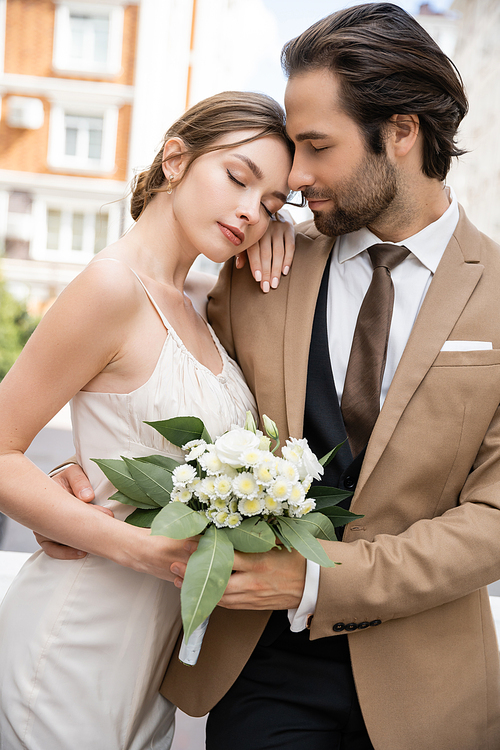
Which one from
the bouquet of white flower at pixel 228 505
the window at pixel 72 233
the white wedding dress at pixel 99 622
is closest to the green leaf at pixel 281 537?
the bouquet of white flower at pixel 228 505

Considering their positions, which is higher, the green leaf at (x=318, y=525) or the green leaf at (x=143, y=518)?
the green leaf at (x=318, y=525)

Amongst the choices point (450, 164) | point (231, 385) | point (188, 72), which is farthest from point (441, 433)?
point (188, 72)

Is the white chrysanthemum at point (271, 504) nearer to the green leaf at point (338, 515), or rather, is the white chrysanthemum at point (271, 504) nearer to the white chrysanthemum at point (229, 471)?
the white chrysanthemum at point (229, 471)

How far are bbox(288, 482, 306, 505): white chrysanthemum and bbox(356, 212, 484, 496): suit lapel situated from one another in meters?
0.31

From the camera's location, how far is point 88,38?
12047 millimetres

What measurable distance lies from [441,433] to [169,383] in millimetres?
575

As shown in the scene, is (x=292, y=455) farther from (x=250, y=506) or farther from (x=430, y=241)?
(x=430, y=241)

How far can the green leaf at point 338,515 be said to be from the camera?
1183 mm

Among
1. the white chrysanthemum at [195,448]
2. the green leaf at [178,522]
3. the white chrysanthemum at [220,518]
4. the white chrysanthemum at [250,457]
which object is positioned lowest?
the white chrysanthemum at [220,518]

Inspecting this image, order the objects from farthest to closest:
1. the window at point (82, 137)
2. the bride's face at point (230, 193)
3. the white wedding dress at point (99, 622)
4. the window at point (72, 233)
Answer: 1. the window at point (82, 137)
2. the window at point (72, 233)
3. the bride's face at point (230, 193)
4. the white wedding dress at point (99, 622)

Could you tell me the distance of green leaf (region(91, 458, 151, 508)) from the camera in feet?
3.73

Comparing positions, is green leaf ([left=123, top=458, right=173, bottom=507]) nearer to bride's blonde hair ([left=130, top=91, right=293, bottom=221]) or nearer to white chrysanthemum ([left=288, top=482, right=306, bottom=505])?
white chrysanthemum ([left=288, top=482, right=306, bottom=505])

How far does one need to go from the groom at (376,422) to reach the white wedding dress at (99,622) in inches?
5.5

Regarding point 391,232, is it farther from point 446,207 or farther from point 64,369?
point 64,369
